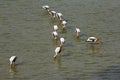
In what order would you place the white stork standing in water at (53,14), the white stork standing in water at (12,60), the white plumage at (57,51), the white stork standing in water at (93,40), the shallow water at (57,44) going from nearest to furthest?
1. the shallow water at (57,44)
2. the white stork standing in water at (12,60)
3. the white plumage at (57,51)
4. the white stork standing in water at (93,40)
5. the white stork standing in water at (53,14)

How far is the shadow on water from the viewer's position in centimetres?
2377

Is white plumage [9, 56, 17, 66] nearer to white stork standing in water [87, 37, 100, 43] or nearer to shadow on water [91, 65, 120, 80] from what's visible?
shadow on water [91, 65, 120, 80]

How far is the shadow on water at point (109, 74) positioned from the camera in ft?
78.0

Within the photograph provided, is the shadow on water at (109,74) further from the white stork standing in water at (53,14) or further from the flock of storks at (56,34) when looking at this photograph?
the white stork standing in water at (53,14)

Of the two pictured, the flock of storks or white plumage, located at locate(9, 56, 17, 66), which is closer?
white plumage, located at locate(9, 56, 17, 66)

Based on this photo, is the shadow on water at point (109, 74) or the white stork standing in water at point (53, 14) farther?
the white stork standing in water at point (53, 14)

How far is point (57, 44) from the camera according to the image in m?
29.8

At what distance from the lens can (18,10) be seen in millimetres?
39531

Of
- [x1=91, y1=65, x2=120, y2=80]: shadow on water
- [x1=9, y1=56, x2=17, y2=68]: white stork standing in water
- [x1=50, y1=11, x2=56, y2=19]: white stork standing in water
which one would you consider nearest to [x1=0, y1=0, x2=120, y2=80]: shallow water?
[x1=91, y1=65, x2=120, y2=80]: shadow on water

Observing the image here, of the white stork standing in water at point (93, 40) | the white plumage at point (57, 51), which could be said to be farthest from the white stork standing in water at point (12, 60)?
the white stork standing in water at point (93, 40)

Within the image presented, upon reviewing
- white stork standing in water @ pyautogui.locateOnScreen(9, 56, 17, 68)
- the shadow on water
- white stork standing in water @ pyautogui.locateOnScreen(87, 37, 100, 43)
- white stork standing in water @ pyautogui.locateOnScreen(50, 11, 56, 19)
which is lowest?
the shadow on water

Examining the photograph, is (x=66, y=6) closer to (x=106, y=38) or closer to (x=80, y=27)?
(x=80, y=27)

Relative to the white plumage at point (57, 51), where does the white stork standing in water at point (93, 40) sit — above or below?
above

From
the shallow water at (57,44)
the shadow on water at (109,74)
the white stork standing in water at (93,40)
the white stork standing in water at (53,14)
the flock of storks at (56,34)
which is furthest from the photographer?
the white stork standing in water at (53,14)
